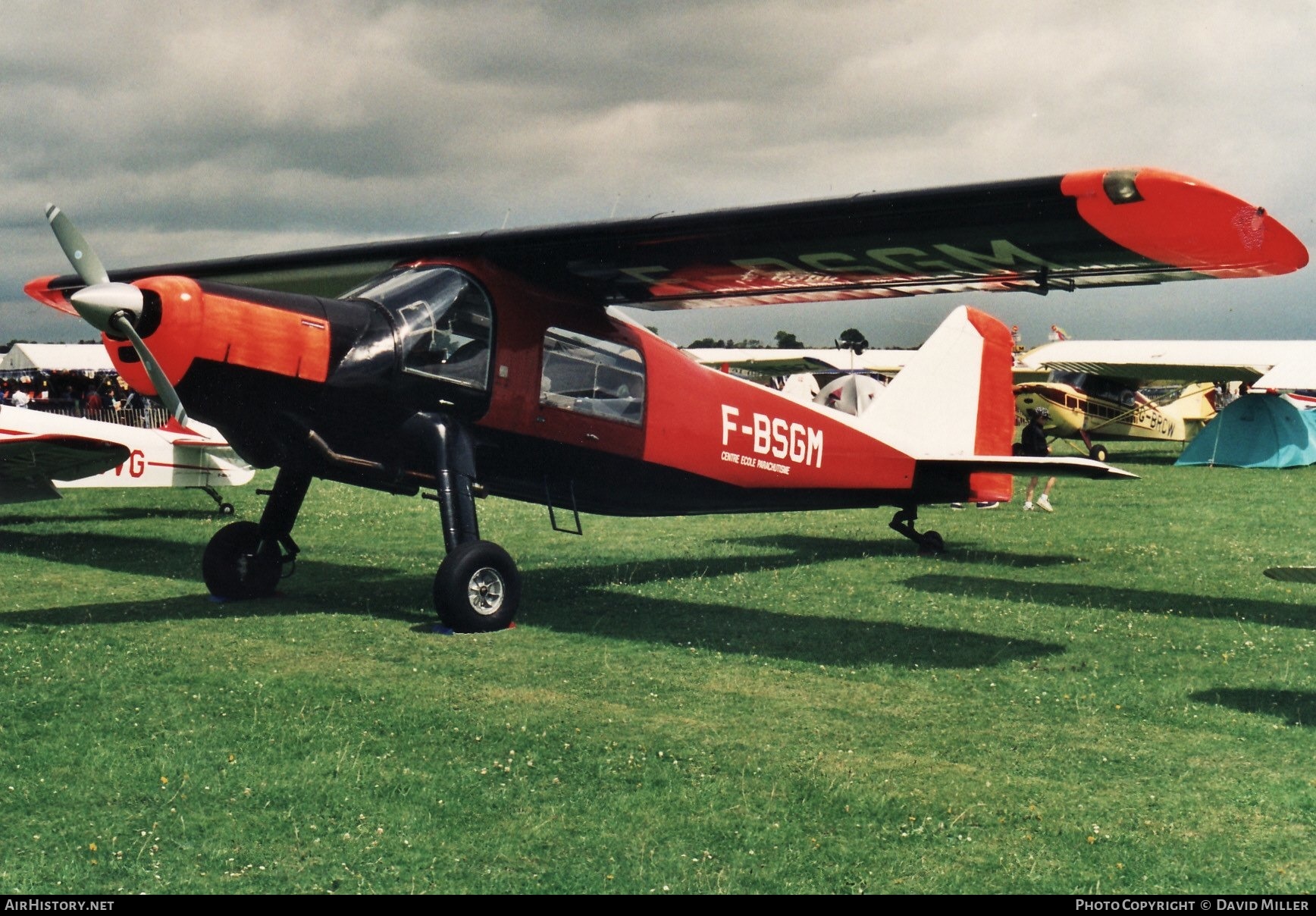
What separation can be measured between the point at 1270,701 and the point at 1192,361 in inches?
1021

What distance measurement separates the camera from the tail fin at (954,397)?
13.1 meters

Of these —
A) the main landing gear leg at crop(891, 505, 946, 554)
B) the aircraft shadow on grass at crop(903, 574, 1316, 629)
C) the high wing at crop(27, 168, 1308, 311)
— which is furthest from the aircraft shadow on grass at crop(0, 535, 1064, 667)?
the high wing at crop(27, 168, 1308, 311)

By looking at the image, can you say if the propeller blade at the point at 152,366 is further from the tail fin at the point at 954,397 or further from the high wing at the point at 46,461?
the tail fin at the point at 954,397

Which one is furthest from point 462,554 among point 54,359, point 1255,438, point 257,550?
point 54,359

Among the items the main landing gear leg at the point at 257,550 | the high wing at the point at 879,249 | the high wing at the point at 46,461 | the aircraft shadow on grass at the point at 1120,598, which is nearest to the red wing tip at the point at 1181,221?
the high wing at the point at 879,249

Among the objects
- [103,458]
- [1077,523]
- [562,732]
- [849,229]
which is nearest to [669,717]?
[562,732]

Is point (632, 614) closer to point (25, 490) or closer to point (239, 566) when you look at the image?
point (239, 566)

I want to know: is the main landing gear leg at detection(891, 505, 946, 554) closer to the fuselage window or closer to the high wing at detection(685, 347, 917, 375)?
the fuselage window

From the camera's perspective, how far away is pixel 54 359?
144 ft

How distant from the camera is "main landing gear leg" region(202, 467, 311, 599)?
10.3 m

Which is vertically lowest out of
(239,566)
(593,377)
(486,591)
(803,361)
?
(239,566)

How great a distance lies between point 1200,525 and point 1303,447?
1529cm

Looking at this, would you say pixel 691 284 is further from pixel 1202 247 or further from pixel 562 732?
pixel 562 732

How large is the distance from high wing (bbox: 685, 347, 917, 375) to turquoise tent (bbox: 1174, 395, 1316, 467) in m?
21.0
